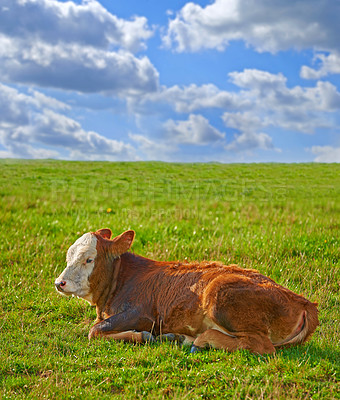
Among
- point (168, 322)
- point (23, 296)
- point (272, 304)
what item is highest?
point (272, 304)

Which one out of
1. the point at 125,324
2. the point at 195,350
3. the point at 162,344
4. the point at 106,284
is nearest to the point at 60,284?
the point at 106,284

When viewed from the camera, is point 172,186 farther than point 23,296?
Yes

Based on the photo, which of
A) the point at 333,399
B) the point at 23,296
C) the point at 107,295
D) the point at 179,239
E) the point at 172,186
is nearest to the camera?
the point at 333,399

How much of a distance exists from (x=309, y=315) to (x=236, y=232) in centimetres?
806

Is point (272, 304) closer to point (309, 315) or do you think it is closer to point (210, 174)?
point (309, 315)

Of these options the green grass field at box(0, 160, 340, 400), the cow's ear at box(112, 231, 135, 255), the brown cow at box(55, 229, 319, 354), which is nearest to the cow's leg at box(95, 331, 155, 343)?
the brown cow at box(55, 229, 319, 354)

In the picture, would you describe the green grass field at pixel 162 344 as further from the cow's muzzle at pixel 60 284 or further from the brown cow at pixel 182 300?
the cow's muzzle at pixel 60 284

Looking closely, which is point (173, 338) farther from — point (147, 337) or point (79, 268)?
point (79, 268)

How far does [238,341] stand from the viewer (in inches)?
223

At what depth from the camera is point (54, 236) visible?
13.2m

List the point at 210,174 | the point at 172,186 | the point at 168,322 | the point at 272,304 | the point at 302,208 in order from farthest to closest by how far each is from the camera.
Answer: the point at 210,174 → the point at 172,186 → the point at 302,208 → the point at 168,322 → the point at 272,304

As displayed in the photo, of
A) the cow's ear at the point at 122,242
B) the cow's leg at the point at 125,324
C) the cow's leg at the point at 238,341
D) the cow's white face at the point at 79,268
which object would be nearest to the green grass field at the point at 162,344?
the cow's leg at the point at 238,341

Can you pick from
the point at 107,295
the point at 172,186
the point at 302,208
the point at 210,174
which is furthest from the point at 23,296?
the point at 210,174

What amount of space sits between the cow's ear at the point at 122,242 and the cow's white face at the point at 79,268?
0.30m
